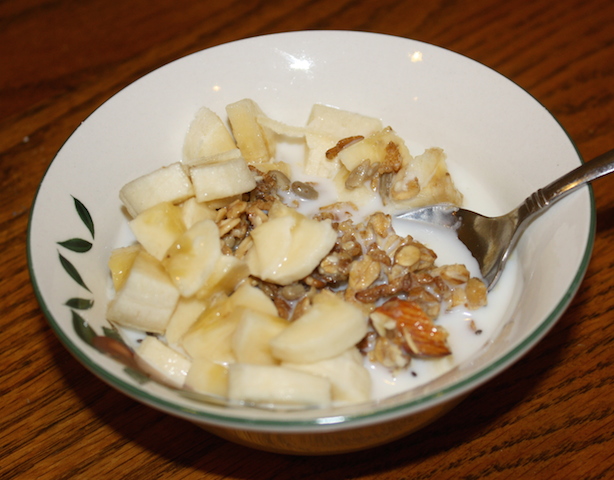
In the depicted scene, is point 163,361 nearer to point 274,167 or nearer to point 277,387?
point 277,387

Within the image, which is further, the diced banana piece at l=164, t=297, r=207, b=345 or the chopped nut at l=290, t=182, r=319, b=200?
the chopped nut at l=290, t=182, r=319, b=200

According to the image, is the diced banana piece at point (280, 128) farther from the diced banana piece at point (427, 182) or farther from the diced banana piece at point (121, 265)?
the diced banana piece at point (121, 265)

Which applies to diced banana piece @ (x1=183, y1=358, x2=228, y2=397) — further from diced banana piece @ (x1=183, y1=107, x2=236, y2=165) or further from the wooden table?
diced banana piece @ (x1=183, y1=107, x2=236, y2=165)

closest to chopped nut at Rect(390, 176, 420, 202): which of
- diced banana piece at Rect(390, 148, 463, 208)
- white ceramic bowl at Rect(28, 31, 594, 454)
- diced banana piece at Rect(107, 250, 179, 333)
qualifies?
diced banana piece at Rect(390, 148, 463, 208)

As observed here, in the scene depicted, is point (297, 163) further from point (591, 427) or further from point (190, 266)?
point (591, 427)

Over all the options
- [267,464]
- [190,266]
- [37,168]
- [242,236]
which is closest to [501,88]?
[242,236]

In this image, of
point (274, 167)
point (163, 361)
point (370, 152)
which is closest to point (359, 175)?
point (370, 152)
